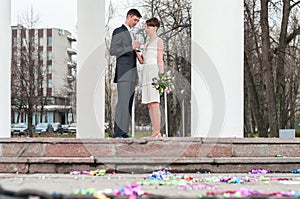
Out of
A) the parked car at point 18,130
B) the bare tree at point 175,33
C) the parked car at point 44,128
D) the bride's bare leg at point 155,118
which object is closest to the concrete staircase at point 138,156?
the bride's bare leg at point 155,118

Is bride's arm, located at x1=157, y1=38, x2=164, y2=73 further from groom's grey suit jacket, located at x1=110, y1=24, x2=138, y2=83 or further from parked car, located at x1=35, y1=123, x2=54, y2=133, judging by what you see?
parked car, located at x1=35, y1=123, x2=54, y2=133

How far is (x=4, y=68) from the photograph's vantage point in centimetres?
920

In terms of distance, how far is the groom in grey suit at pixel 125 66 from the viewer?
9.73 metres

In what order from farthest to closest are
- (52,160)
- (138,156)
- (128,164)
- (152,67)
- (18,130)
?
(18,130) < (152,67) < (138,156) < (128,164) < (52,160)

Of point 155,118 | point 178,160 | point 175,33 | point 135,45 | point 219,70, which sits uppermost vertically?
point 175,33

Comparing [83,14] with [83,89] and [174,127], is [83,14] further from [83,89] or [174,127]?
[174,127]

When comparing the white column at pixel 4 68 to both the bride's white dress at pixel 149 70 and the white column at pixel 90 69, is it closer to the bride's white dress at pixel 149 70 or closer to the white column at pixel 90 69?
the bride's white dress at pixel 149 70

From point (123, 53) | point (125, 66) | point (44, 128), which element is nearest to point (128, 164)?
point (125, 66)

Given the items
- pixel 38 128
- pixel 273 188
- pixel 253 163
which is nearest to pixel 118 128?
pixel 253 163

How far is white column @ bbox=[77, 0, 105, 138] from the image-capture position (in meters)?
12.7

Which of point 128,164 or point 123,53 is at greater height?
point 123,53

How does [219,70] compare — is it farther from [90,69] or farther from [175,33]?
[175,33]

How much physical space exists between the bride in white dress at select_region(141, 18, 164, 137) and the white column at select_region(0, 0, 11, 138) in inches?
90.7

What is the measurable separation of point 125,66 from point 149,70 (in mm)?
440
